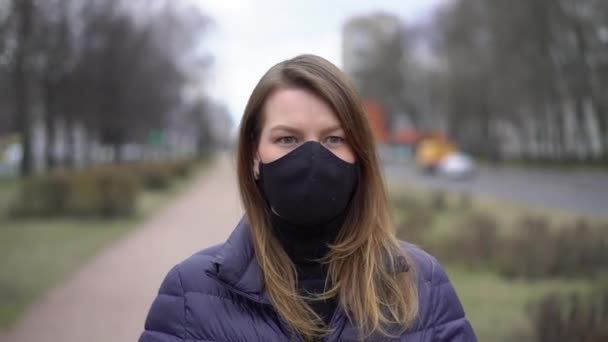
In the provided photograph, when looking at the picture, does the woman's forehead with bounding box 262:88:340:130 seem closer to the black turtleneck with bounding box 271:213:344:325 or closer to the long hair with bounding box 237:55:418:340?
the long hair with bounding box 237:55:418:340

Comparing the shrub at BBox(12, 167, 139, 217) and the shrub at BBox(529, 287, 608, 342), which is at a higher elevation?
the shrub at BBox(529, 287, 608, 342)

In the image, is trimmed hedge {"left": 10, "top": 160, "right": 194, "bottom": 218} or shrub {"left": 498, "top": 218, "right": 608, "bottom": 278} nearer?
shrub {"left": 498, "top": 218, "right": 608, "bottom": 278}

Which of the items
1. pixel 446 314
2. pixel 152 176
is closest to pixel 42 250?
pixel 446 314

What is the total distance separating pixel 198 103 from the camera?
74438 mm

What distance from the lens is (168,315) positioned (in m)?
1.99

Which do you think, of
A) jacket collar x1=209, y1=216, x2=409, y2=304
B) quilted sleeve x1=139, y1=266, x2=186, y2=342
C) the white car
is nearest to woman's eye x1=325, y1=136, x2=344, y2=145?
jacket collar x1=209, y1=216, x2=409, y2=304

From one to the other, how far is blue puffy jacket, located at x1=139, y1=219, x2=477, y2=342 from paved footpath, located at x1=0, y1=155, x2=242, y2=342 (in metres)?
0.39

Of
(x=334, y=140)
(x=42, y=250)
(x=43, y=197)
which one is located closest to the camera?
(x=334, y=140)

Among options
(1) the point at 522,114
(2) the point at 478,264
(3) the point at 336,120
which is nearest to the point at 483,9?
(1) the point at 522,114

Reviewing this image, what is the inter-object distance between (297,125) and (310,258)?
0.38 metres

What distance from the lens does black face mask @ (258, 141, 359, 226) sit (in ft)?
6.60

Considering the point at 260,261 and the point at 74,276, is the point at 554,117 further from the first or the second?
the point at 260,261

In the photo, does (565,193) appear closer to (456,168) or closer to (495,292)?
(456,168)

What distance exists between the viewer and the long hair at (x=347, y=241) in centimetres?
197
